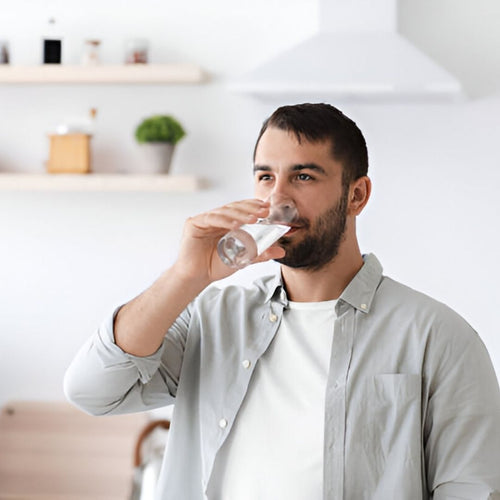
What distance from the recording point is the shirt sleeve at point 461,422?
3.95ft

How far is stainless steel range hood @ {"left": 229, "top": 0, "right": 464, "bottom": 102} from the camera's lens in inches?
103

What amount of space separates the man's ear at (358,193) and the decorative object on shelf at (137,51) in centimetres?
169

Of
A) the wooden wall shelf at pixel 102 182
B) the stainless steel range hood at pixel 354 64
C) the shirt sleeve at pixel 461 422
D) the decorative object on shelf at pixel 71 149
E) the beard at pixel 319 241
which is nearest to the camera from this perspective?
the shirt sleeve at pixel 461 422

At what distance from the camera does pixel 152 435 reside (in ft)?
9.77

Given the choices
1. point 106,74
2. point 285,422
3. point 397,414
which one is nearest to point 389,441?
point 397,414

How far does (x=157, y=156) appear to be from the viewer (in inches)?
115

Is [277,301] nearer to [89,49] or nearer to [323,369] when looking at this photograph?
[323,369]

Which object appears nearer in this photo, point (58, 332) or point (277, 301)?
point (277, 301)

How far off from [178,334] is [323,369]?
0.26m

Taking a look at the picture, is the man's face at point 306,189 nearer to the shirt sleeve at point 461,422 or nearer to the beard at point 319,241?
the beard at point 319,241

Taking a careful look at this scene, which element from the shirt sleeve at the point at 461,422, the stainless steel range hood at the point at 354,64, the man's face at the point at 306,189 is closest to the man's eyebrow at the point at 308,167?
the man's face at the point at 306,189

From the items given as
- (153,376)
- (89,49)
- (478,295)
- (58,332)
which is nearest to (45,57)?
(89,49)

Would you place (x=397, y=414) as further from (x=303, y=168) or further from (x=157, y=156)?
(x=157, y=156)

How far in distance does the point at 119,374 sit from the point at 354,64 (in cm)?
159
